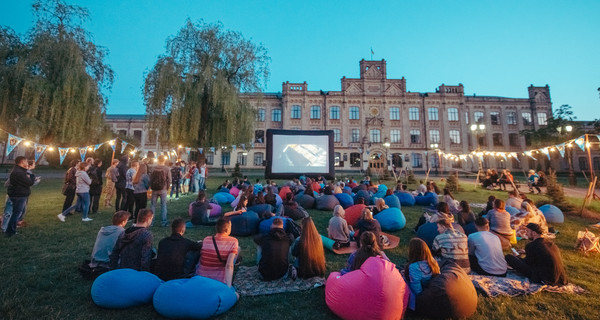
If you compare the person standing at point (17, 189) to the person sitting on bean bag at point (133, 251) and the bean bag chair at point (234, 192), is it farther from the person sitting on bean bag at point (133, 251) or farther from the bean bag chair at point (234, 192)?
the bean bag chair at point (234, 192)

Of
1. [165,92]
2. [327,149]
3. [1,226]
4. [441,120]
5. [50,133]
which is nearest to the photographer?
[1,226]

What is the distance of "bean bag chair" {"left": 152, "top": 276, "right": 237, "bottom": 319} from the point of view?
2.83 meters

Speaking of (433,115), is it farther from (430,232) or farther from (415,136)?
(430,232)

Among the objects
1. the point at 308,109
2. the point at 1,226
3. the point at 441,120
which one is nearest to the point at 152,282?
the point at 1,226

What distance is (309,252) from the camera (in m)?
4.04

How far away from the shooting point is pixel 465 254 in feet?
13.0

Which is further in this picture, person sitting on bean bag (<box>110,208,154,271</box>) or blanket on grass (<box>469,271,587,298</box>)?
blanket on grass (<box>469,271,587,298</box>)

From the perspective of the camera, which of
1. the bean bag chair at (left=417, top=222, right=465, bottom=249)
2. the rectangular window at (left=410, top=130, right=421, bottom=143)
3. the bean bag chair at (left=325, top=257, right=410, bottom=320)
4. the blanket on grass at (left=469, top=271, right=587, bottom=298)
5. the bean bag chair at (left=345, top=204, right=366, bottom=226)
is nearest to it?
the bean bag chair at (left=325, top=257, right=410, bottom=320)

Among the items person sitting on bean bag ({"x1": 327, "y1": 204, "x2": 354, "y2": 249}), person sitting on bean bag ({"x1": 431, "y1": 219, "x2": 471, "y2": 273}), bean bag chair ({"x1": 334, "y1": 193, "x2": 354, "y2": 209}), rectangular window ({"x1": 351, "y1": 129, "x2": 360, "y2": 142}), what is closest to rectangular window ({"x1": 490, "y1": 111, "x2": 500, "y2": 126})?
rectangular window ({"x1": 351, "y1": 129, "x2": 360, "y2": 142})

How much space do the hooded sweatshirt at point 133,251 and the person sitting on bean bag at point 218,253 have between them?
756mm

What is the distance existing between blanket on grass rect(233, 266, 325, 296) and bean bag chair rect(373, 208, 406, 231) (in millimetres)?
3789

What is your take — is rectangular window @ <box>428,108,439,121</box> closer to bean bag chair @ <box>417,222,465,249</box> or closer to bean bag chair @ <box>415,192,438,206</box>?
bean bag chair @ <box>415,192,438,206</box>

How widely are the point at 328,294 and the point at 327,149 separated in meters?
15.1

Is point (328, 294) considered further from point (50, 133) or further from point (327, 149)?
point (50, 133)
